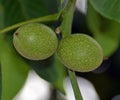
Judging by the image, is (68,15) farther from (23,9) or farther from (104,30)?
(104,30)

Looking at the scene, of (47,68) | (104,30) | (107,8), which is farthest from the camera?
(104,30)

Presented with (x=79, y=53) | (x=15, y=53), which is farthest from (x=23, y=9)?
(x=79, y=53)

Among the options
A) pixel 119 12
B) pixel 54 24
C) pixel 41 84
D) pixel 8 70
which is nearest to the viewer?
pixel 119 12

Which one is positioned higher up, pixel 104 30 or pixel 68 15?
pixel 68 15

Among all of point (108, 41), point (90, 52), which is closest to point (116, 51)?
point (108, 41)

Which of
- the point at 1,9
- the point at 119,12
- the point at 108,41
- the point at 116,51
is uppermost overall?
the point at 119,12

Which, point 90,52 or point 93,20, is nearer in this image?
point 90,52

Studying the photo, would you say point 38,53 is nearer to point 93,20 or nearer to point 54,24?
point 54,24
